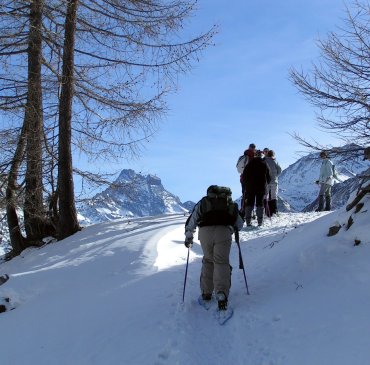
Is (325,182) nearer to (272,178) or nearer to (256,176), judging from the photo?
(272,178)

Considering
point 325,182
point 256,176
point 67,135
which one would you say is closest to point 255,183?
point 256,176

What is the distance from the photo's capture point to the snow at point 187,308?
5051 millimetres

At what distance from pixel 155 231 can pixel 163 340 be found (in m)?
5.75

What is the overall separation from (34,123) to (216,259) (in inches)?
272

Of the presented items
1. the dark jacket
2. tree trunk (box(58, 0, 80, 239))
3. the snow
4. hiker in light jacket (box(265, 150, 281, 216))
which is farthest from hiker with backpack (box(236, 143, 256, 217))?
tree trunk (box(58, 0, 80, 239))

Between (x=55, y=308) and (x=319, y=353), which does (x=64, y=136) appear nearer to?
(x=55, y=308)

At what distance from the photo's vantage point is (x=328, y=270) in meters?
6.69

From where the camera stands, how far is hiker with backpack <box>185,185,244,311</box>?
21.5 ft

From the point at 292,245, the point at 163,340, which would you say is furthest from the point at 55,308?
the point at 292,245

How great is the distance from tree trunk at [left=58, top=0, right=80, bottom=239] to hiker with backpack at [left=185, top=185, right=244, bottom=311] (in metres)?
5.72

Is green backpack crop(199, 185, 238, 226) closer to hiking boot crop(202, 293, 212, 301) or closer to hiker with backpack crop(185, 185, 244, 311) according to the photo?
hiker with backpack crop(185, 185, 244, 311)

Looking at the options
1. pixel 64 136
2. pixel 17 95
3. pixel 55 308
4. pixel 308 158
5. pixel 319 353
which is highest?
pixel 17 95

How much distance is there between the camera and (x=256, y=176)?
479 inches

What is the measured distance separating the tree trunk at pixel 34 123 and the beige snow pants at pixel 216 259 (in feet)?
20.7
